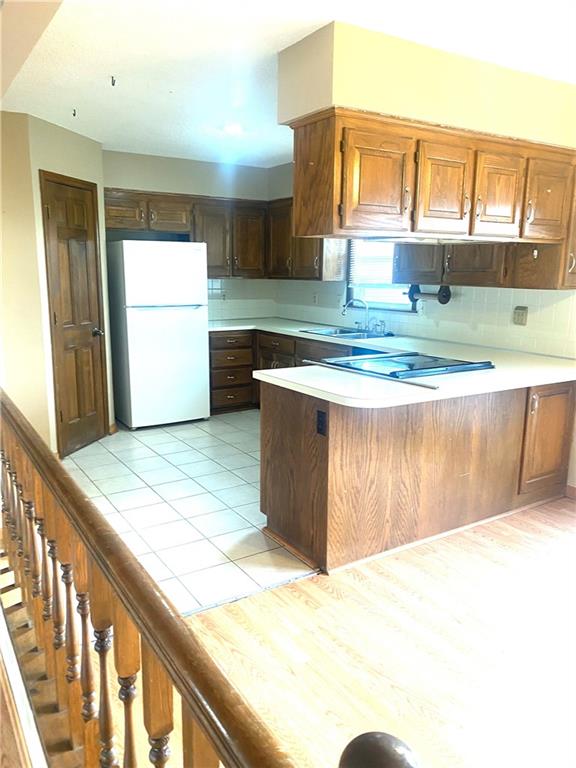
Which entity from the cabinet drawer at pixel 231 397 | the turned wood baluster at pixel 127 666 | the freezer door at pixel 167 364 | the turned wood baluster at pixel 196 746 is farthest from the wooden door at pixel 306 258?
the turned wood baluster at pixel 196 746

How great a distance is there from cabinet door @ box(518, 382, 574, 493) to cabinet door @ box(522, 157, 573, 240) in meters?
0.93

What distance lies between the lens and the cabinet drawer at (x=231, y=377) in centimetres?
579

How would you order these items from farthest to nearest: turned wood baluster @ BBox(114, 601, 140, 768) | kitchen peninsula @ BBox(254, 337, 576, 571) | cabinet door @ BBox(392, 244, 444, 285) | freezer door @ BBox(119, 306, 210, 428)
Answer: freezer door @ BBox(119, 306, 210, 428), cabinet door @ BBox(392, 244, 444, 285), kitchen peninsula @ BBox(254, 337, 576, 571), turned wood baluster @ BBox(114, 601, 140, 768)

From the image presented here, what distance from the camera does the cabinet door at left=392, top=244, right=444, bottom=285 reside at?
4.09 meters

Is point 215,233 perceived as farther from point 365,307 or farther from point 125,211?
point 365,307

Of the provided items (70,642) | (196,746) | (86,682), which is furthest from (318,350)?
(196,746)

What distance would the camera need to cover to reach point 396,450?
9.61 ft

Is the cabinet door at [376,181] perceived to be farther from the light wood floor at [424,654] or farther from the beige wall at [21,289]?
the beige wall at [21,289]

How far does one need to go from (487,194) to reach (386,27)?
3.43 feet

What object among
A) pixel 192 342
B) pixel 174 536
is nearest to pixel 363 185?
pixel 174 536

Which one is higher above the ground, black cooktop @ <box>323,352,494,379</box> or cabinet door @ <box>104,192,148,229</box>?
cabinet door @ <box>104,192,148,229</box>

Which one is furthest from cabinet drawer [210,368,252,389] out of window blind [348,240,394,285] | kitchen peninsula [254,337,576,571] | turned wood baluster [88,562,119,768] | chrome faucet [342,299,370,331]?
turned wood baluster [88,562,119,768]

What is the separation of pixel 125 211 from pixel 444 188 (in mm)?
3335

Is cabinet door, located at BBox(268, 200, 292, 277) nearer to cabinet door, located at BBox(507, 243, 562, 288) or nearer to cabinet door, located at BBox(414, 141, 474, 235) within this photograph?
cabinet door, located at BBox(507, 243, 562, 288)
